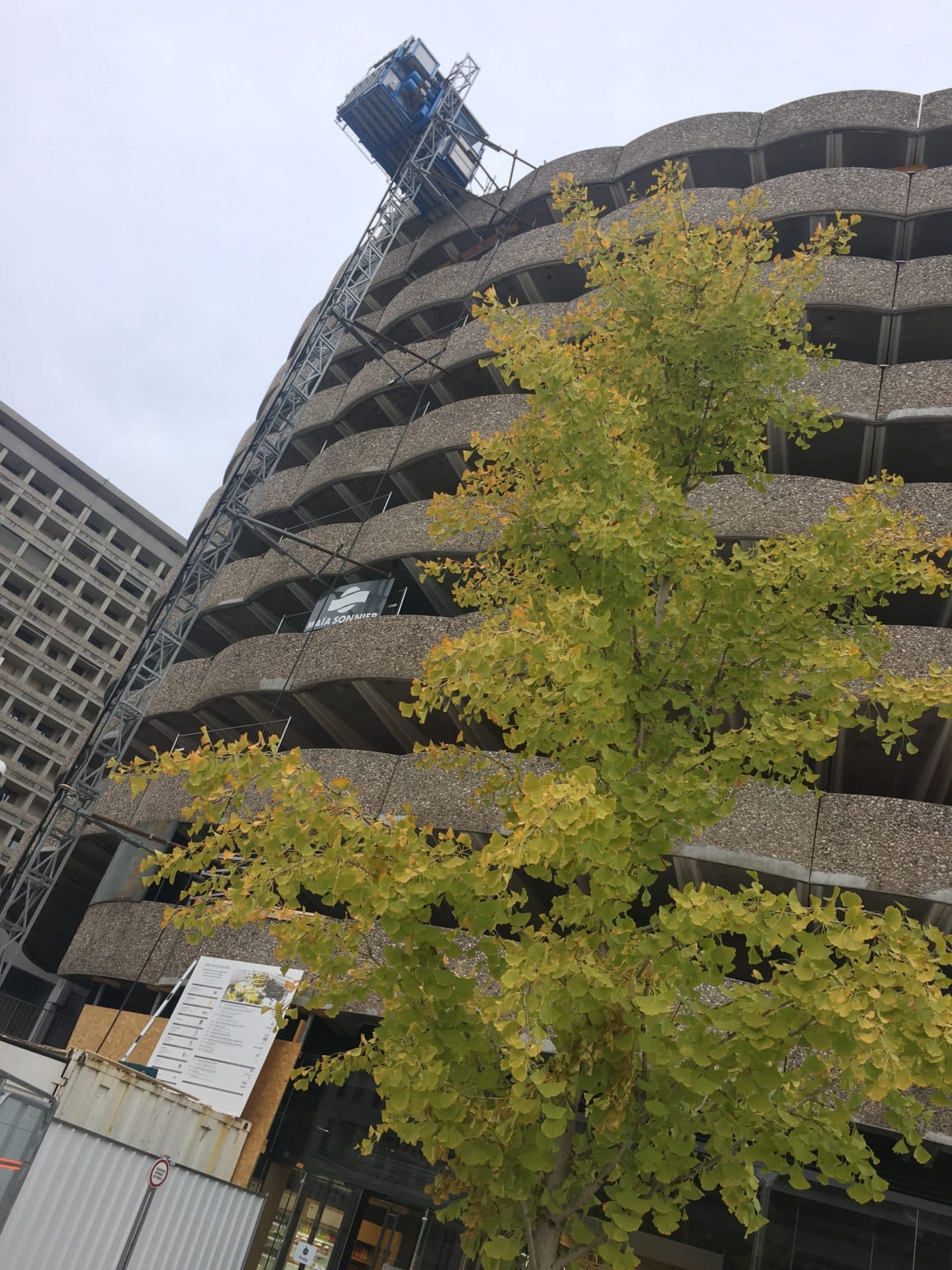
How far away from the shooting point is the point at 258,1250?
16.2m

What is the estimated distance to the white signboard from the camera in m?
15.3

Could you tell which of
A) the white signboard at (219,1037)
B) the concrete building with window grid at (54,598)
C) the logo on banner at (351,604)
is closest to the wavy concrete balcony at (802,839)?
the white signboard at (219,1037)

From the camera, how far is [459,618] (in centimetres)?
1833

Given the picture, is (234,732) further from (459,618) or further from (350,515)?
(459,618)

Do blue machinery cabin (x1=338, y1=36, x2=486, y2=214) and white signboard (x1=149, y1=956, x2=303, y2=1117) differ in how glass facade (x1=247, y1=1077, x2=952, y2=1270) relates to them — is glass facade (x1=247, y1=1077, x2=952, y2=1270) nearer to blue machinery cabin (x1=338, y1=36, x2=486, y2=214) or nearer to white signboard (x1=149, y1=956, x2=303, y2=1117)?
white signboard (x1=149, y1=956, x2=303, y2=1117)

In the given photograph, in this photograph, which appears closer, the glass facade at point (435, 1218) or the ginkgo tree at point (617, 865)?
the ginkgo tree at point (617, 865)

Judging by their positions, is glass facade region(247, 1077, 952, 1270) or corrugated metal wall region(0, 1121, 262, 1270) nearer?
corrugated metal wall region(0, 1121, 262, 1270)

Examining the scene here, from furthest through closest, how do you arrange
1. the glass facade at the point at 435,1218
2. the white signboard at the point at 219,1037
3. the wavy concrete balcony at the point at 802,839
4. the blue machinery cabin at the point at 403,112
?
the blue machinery cabin at the point at 403,112, the white signboard at the point at 219,1037, the wavy concrete balcony at the point at 802,839, the glass facade at the point at 435,1218

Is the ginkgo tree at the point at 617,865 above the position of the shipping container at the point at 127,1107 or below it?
above

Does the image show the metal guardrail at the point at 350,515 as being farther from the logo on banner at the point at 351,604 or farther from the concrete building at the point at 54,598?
the concrete building at the point at 54,598

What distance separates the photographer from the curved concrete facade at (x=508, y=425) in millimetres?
13914

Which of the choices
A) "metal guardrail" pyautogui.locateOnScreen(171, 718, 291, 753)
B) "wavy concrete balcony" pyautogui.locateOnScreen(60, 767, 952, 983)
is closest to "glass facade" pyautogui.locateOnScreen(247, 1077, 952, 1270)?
"wavy concrete balcony" pyautogui.locateOnScreen(60, 767, 952, 983)

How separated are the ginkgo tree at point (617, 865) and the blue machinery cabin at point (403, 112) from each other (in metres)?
29.1

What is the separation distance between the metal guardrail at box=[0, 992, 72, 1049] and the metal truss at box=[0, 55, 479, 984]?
4.02m
